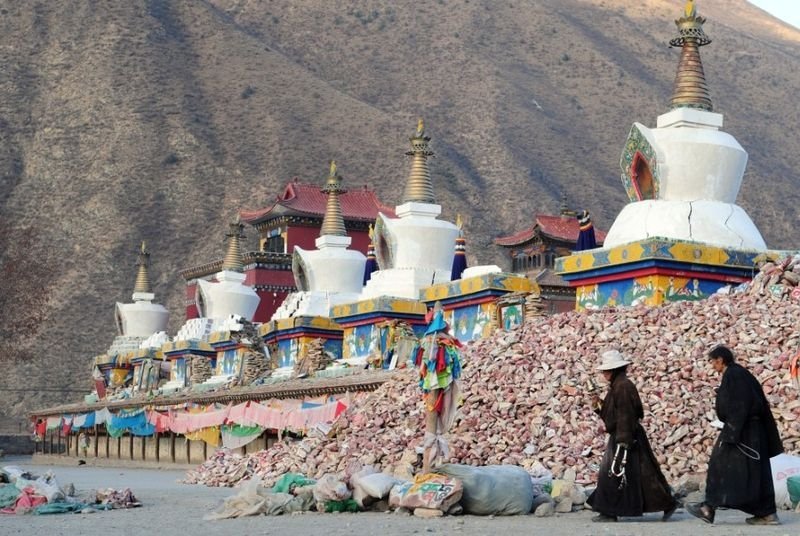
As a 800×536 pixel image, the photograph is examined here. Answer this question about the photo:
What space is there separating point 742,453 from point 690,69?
37.4 ft

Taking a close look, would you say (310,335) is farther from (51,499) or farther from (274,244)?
(274,244)

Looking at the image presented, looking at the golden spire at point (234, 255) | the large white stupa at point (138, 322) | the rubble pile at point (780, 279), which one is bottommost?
the rubble pile at point (780, 279)

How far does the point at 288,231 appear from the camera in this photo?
166ft

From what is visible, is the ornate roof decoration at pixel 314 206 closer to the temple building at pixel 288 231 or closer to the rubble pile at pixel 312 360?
the temple building at pixel 288 231

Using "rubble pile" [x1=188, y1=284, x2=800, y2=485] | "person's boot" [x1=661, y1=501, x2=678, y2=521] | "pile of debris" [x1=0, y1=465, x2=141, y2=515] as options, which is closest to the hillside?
"rubble pile" [x1=188, y1=284, x2=800, y2=485]

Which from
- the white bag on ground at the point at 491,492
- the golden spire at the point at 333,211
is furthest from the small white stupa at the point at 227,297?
the white bag on ground at the point at 491,492

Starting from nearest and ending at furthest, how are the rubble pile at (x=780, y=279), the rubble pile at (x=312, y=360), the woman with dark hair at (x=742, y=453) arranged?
the woman with dark hair at (x=742, y=453)
the rubble pile at (x=780, y=279)
the rubble pile at (x=312, y=360)

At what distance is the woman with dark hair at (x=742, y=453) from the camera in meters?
9.87

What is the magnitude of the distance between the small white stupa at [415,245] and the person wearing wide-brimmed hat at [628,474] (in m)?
17.1

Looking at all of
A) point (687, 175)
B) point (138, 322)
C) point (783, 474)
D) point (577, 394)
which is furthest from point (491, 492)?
point (138, 322)

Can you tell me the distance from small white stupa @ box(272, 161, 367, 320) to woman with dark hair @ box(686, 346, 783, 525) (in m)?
21.3

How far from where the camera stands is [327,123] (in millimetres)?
82375

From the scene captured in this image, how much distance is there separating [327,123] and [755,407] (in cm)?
7353

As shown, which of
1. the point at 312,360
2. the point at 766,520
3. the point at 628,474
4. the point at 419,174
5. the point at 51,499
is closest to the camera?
the point at 766,520
